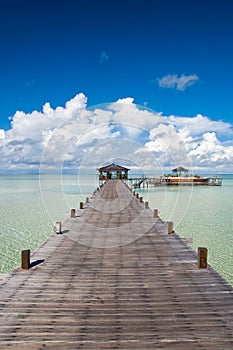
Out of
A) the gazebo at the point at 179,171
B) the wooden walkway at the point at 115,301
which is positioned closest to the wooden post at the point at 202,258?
the wooden walkway at the point at 115,301

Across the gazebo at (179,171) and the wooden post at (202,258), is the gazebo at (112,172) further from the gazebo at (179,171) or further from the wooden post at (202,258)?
the wooden post at (202,258)

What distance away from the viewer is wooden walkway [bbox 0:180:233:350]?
367 cm

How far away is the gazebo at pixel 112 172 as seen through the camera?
52188 mm

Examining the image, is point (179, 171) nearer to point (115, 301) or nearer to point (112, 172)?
point (112, 172)

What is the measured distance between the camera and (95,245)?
8805 millimetres

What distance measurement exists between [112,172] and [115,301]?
50.8 meters

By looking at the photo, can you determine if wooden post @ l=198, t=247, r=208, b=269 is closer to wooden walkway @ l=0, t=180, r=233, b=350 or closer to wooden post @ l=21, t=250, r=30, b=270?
wooden walkway @ l=0, t=180, r=233, b=350

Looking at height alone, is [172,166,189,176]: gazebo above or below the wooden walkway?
above

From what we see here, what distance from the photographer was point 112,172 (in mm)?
55562

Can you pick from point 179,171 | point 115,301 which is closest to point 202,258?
point 115,301

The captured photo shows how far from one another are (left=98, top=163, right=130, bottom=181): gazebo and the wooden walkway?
43636mm

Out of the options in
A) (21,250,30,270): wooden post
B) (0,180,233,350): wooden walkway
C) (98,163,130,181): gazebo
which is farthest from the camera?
(98,163,130,181): gazebo

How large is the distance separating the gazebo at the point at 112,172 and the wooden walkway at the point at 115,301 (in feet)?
143

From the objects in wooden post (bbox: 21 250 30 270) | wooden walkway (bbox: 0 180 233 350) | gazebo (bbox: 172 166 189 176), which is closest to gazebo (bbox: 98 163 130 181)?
gazebo (bbox: 172 166 189 176)
